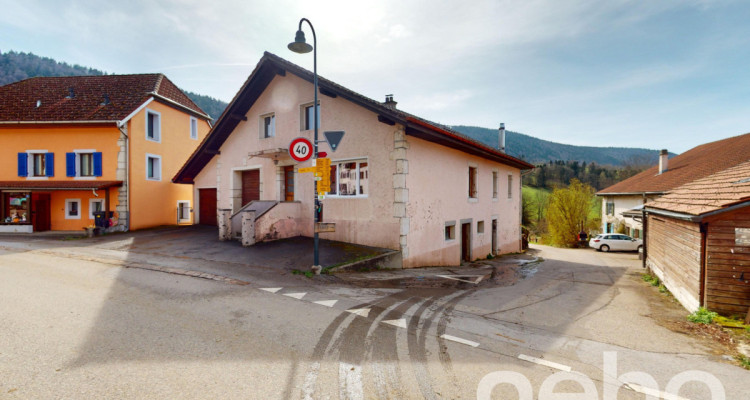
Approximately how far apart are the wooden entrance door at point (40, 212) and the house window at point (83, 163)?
2.06 meters

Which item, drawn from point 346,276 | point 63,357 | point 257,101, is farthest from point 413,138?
point 63,357

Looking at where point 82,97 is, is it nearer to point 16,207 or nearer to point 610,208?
point 16,207

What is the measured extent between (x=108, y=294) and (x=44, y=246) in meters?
9.53

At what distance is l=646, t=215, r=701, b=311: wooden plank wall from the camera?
706 centimetres

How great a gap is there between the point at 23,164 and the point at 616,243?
39.9 m

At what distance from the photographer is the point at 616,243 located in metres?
26.5

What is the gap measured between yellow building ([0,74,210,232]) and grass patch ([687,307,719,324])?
2243 centimetres

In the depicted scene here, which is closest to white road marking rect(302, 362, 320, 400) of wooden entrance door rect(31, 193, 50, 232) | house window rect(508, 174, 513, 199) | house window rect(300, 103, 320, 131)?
house window rect(300, 103, 320, 131)

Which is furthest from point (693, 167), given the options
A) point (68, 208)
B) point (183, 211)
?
point (68, 208)

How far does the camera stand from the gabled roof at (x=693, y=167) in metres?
21.6

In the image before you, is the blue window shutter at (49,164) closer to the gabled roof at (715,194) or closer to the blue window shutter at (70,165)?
the blue window shutter at (70,165)

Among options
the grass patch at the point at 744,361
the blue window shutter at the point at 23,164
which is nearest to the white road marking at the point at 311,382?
the grass patch at the point at 744,361

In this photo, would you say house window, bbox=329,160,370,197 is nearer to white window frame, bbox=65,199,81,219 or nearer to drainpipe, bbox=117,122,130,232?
drainpipe, bbox=117,122,130,232

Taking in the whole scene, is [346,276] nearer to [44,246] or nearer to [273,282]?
[273,282]
